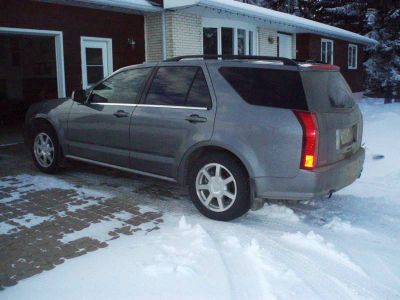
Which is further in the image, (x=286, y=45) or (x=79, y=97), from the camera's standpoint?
(x=286, y=45)

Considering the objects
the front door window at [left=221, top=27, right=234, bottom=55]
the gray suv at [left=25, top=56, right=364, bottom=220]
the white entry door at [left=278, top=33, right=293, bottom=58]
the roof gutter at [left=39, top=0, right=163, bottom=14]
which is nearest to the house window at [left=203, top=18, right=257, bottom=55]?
the front door window at [left=221, top=27, right=234, bottom=55]

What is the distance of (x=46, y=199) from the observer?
18.8ft

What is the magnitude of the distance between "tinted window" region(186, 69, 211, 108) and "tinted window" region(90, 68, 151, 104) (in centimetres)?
80

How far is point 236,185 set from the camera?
15.7ft

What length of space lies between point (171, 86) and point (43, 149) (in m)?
2.67

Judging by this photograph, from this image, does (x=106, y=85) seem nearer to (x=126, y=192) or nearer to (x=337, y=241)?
(x=126, y=192)

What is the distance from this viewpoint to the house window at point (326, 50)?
862 inches

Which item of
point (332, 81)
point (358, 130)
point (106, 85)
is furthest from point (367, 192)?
point (106, 85)

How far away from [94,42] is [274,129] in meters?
8.57

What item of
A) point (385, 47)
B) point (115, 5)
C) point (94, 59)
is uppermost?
point (385, 47)

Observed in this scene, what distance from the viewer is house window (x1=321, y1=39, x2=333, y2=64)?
71.8 feet

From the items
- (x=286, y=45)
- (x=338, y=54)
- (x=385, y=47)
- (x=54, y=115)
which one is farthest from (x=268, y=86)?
(x=385, y=47)

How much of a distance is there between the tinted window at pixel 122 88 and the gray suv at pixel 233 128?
0.01 m

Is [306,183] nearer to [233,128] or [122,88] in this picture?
[233,128]
